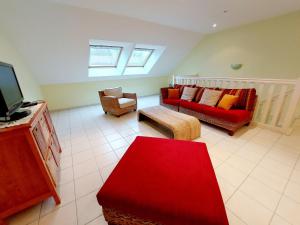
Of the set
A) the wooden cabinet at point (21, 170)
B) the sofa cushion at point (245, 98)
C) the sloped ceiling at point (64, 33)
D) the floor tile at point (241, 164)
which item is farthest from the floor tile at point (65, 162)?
the sofa cushion at point (245, 98)

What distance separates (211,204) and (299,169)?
1.73 meters

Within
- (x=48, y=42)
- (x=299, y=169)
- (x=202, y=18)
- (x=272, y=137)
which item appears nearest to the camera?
(x=299, y=169)

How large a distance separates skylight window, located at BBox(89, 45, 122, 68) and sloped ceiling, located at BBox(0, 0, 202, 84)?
1.67ft

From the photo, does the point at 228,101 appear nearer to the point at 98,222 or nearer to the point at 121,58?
the point at 98,222

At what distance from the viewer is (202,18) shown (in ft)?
10.5

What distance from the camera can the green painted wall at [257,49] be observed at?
3.03 meters

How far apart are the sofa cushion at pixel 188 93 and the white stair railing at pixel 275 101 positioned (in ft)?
2.39

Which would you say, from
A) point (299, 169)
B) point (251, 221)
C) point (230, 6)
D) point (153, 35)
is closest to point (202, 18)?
point (230, 6)

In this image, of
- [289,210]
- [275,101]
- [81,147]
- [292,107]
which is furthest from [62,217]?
[275,101]

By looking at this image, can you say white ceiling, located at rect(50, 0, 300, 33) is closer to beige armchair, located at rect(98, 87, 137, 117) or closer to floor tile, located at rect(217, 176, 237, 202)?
beige armchair, located at rect(98, 87, 137, 117)

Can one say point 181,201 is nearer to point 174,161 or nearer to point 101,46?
point 174,161

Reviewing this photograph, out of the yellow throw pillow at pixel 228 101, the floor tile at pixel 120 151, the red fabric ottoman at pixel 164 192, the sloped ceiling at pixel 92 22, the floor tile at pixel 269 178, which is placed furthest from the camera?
the yellow throw pillow at pixel 228 101

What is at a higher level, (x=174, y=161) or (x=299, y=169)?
(x=174, y=161)

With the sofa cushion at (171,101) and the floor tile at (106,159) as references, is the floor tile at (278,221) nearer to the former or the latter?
the floor tile at (106,159)
